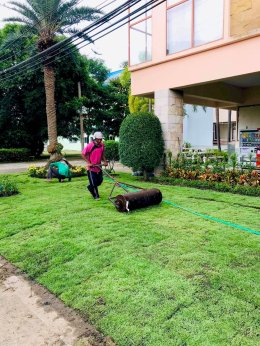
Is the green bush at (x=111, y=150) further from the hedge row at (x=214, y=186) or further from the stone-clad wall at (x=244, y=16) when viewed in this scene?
the stone-clad wall at (x=244, y=16)

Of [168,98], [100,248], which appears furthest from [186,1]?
[100,248]

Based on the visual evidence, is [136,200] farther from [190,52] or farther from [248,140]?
[248,140]

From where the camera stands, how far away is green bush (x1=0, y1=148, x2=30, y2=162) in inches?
922

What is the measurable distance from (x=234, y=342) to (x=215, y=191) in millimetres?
6489

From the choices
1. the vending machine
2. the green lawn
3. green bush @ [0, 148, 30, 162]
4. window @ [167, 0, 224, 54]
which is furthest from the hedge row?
green bush @ [0, 148, 30, 162]

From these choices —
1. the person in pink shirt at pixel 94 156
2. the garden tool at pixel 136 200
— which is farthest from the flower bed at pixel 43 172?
the garden tool at pixel 136 200

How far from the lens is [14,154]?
24.0 m

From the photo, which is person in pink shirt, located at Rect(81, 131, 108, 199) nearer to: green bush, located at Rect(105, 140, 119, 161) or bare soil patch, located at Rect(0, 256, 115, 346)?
bare soil patch, located at Rect(0, 256, 115, 346)

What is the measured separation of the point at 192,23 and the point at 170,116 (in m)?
3.13

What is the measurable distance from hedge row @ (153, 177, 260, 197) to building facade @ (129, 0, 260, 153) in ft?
4.84

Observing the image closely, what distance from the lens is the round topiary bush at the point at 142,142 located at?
10.9 m

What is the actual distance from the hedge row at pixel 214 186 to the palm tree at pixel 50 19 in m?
6.27

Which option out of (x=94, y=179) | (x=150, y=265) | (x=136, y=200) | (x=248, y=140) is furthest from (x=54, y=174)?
(x=248, y=140)

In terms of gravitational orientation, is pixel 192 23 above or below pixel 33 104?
above
